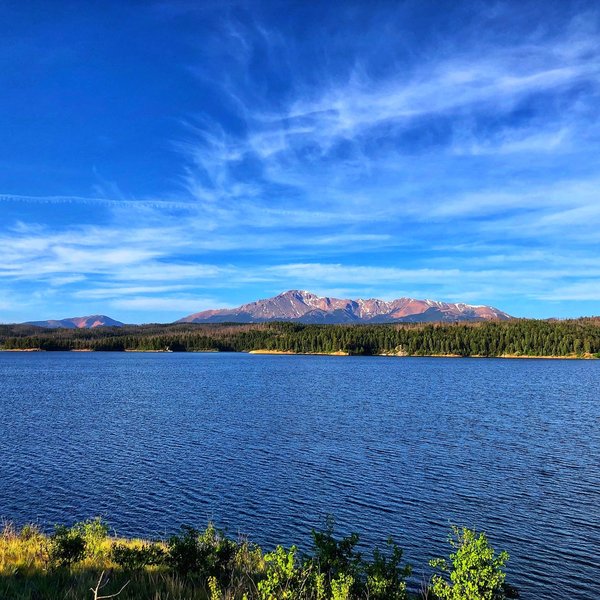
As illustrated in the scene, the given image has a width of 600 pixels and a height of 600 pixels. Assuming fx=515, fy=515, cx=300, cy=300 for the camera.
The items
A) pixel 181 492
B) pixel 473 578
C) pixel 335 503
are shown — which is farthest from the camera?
pixel 181 492

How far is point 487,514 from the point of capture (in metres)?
30.6

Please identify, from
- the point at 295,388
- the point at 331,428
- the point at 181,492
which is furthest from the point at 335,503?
the point at 295,388

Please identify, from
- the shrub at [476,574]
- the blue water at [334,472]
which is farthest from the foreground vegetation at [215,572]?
the blue water at [334,472]

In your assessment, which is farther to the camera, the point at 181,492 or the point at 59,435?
the point at 59,435

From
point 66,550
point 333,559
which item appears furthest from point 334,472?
point 333,559

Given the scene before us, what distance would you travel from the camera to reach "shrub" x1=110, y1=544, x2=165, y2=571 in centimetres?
1755

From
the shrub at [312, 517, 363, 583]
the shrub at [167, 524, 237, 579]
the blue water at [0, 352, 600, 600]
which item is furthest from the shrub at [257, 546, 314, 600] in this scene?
the blue water at [0, 352, 600, 600]

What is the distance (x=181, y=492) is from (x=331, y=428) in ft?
85.1

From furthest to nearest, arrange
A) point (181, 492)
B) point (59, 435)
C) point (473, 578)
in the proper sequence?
point (59, 435) → point (181, 492) → point (473, 578)

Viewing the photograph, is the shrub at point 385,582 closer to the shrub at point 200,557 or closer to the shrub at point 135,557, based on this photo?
the shrub at point 200,557

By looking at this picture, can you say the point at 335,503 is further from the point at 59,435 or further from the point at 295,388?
the point at 295,388

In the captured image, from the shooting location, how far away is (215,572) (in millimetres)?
17266

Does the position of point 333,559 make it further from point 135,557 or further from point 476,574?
point 135,557

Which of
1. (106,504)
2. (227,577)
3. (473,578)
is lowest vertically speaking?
(106,504)
